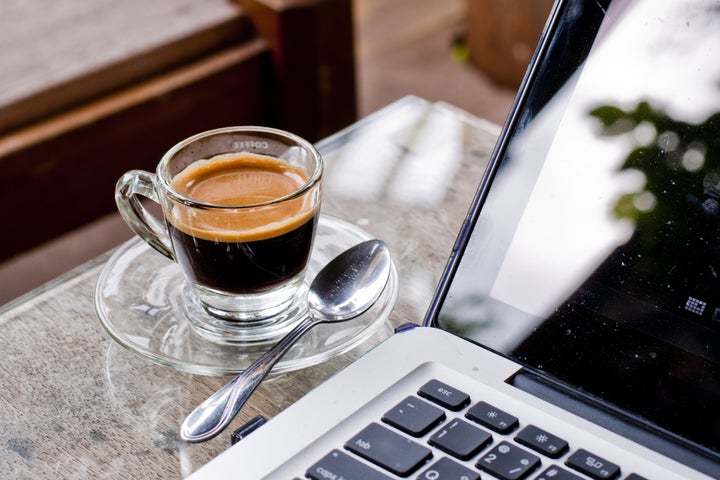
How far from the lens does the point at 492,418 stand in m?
0.44

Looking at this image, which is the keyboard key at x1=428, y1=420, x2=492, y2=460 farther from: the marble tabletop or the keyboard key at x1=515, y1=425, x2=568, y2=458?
the marble tabletop

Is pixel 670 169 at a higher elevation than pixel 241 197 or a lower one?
higher

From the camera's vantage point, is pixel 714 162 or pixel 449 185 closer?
pixel 714 162

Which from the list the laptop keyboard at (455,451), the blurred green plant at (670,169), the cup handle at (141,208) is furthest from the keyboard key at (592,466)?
the cup handle at (141,208)

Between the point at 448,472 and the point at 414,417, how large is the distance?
4 centimetres

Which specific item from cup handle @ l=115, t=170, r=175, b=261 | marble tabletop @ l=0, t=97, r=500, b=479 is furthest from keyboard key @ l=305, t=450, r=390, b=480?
cup handle @ l=115, t=170, r=175, b=261

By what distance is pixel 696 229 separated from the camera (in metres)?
0.47

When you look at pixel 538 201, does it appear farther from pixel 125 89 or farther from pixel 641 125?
pixel 125 89

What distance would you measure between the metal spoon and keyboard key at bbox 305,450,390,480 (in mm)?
83

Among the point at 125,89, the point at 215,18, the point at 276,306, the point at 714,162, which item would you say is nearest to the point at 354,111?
the point at 215,18

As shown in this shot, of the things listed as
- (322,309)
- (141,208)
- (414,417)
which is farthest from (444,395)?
(141,208)

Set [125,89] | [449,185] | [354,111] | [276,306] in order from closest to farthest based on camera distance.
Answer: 1. [276,306]
2. [449,185]
3. [125,89]
4. [354,111]

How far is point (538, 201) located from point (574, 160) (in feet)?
0.10

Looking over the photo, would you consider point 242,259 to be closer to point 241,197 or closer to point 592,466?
point 241,197
